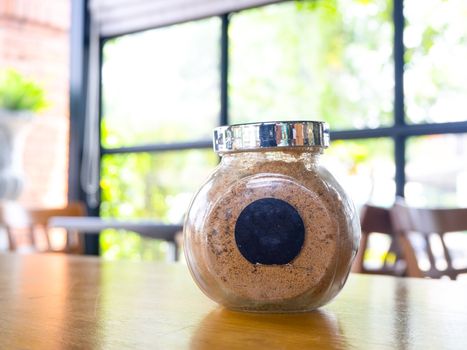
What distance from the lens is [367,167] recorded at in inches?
118

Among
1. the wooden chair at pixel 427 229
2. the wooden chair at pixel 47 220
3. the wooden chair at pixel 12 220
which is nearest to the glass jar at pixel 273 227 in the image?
the wooden chair at pixel 427 229

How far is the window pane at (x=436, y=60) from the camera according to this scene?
108 inches

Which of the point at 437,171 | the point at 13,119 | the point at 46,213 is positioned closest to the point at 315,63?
the point at 437,171

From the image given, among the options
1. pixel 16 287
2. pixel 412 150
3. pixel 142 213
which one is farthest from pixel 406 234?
pixel 142 213

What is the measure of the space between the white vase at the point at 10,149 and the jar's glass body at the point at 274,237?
3058 millimetres

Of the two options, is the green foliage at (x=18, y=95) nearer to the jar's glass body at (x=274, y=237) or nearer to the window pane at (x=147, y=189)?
the window pane at (x=147, y=189)

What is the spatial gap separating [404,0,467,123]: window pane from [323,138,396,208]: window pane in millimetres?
226

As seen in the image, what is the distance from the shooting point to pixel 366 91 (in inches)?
118

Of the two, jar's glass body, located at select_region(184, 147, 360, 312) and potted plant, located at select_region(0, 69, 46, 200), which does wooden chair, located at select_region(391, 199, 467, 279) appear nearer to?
jar's glass body, located at select_region(184, 147, 360, 312)

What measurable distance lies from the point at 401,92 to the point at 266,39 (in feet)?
2.74

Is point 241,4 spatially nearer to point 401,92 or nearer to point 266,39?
point 266,39

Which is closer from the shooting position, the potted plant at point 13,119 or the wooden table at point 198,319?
the wooden table at point 198,319

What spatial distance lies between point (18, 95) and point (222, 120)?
1.12m

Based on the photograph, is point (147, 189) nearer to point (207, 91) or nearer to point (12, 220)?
point (207, 91)
